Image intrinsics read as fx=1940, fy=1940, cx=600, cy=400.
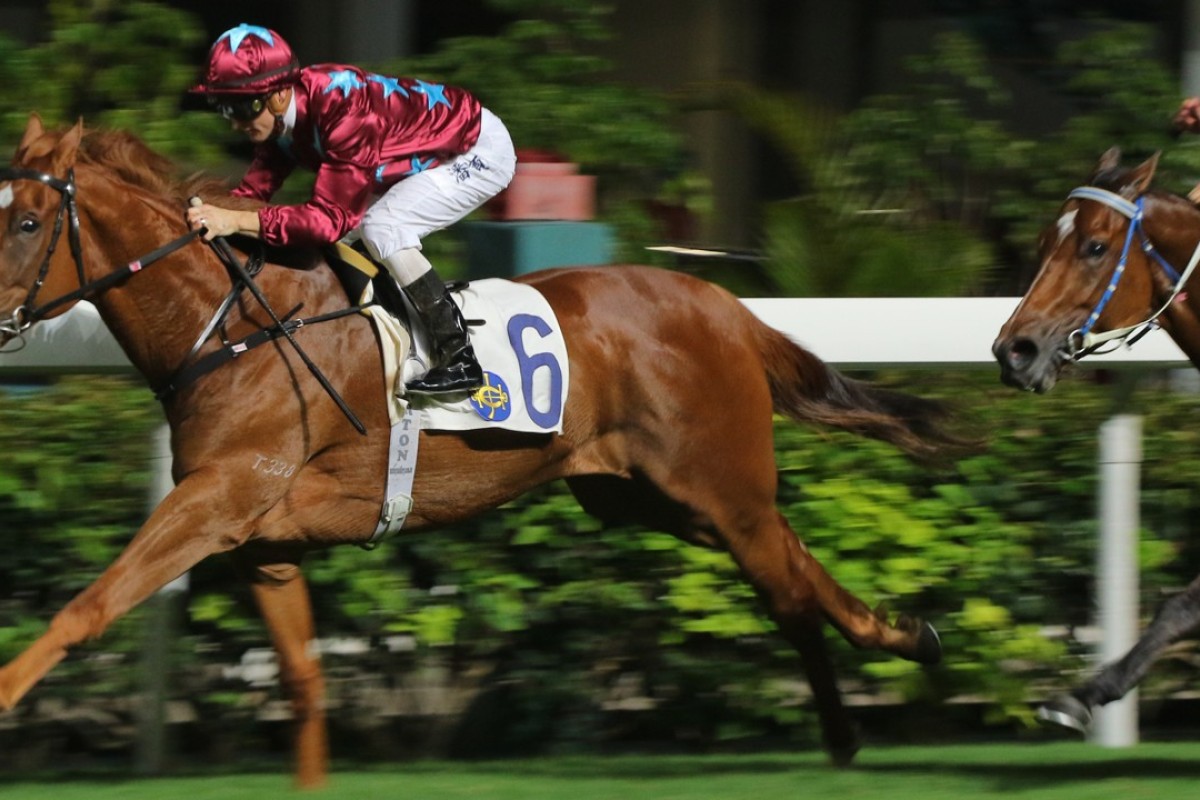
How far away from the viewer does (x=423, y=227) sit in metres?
5.31

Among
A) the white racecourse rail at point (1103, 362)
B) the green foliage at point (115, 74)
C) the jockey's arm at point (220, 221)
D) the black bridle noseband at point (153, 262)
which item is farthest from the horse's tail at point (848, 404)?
the green foliage at point (115, 74)

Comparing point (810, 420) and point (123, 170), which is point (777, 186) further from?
point (123, 170)

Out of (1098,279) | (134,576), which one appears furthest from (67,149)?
(1098,279)

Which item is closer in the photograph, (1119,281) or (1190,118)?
(1119,281)

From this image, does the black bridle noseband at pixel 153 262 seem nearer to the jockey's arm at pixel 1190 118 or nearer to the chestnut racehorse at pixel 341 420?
the chestnut racehorse at pixel 341 420

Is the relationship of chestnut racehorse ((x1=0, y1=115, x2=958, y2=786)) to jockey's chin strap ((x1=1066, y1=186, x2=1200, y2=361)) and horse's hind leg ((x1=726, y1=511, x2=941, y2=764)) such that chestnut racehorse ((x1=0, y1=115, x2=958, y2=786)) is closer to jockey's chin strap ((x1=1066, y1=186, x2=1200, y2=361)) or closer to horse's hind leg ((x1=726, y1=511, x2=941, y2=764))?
horse's hind leg ((x1=726, y1=511, x2=941, y2=764))

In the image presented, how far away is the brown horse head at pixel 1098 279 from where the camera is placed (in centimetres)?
513

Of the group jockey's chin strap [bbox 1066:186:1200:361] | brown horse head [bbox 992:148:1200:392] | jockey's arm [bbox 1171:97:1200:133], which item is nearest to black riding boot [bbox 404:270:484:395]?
brown horse head [bbox 992:148:1200:392]

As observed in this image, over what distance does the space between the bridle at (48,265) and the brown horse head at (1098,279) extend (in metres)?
2.29

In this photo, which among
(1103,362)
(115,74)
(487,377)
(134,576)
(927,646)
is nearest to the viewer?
(134,576)

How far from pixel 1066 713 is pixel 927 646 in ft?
2.34

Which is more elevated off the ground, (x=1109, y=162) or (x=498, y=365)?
(x=1109, y=162)

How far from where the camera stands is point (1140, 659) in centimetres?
504

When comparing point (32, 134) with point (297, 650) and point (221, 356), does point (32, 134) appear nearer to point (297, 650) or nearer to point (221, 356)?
point (221, 356)
